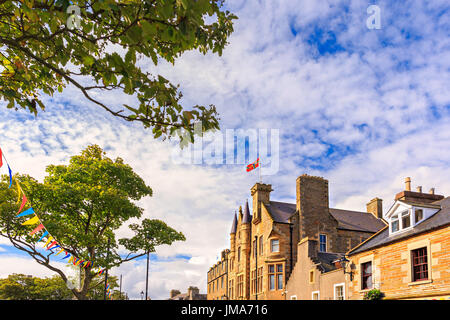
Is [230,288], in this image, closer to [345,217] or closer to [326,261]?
[345,217]

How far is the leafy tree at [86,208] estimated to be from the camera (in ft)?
70.6

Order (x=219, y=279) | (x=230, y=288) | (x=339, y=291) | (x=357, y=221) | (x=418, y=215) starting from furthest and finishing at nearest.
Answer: (x=219, y=279)
(x=230, y=288)
(x=357, y=221)
(x=339, y=291)
(x=418, y=215)

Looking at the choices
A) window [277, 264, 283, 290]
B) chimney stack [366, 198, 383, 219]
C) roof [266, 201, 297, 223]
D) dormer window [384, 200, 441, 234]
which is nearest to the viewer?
dormer window [384, 200, 441, 234]

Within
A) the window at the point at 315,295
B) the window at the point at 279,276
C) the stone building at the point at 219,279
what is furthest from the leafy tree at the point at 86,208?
the stone building at the point at 219,279

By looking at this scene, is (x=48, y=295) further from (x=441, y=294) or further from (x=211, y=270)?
(x=441, y=294)

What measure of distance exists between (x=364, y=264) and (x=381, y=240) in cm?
199

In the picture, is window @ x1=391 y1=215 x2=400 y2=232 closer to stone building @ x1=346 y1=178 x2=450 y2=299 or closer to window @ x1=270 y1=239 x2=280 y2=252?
stone building @ x1=346 y1=178 x2=450 y2=299

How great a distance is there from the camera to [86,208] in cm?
2375

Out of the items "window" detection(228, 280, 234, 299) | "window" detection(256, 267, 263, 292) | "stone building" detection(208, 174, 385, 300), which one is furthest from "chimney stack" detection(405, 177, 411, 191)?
"window" detection(228, 280, 234, 299)

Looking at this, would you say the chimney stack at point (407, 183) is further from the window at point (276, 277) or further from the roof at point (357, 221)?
the window at point (276, 277)

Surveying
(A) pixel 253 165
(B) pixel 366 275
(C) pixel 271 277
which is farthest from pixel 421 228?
(A) pixel 253 165

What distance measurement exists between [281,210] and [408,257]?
24.5 m

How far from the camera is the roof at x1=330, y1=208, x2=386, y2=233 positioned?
4325 centimetres
